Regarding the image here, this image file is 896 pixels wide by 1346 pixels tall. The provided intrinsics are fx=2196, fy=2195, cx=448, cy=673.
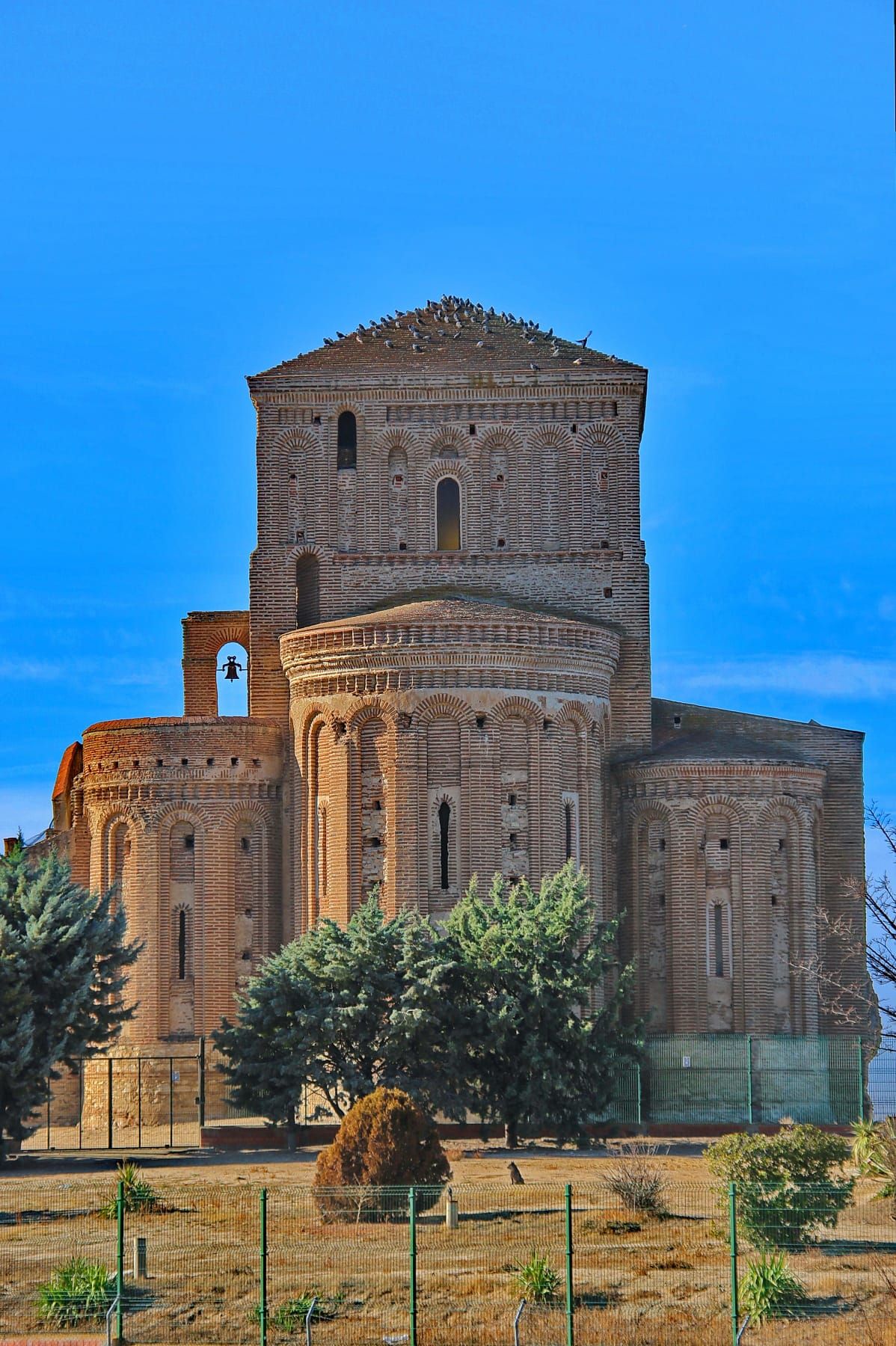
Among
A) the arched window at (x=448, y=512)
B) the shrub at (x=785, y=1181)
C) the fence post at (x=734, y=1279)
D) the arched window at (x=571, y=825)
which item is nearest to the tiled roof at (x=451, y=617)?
the arched window at (x=571, y=825)

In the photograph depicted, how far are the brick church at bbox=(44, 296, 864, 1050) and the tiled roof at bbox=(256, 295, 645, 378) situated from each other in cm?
7

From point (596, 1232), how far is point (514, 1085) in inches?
378

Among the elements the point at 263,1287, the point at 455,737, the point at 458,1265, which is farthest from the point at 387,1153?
the point at 455,737

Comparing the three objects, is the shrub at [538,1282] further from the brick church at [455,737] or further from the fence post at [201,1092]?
the brick church at [455,737]

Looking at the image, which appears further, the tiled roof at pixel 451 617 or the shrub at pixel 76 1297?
the tiled roof at pixel 451 617

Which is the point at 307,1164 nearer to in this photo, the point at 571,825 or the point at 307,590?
the point at 571,825

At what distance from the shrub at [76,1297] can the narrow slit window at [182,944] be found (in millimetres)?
21350

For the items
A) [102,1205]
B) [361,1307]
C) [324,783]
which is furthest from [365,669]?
[361,1307]

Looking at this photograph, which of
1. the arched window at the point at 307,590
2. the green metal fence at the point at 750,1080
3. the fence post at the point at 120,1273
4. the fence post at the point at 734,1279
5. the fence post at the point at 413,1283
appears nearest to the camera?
the fence post at the point at 734,1279

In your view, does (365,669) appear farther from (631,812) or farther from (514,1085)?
(514,1085)

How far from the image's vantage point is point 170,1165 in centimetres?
3694

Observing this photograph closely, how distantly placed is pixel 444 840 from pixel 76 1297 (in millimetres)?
19808

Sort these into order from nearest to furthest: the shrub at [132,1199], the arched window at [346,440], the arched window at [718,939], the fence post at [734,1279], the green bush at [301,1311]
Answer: the fence post at [734,1279] → the green bush at [301,1311] → the shrub at [132,1199] → the arched window at [718,939] → the arched window at [346,440]

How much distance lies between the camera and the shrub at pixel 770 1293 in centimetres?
2403
